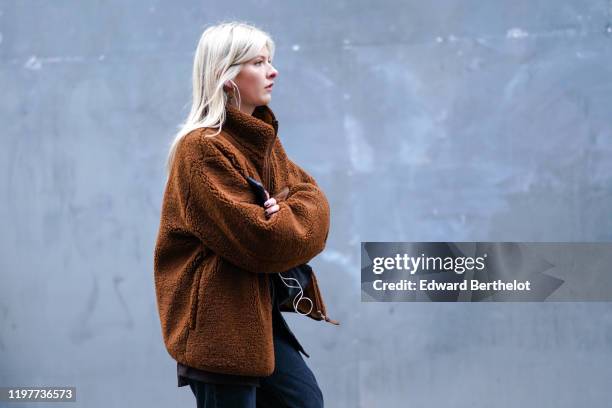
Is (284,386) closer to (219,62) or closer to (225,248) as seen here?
(225,248)

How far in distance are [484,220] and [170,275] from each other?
6.83 ft

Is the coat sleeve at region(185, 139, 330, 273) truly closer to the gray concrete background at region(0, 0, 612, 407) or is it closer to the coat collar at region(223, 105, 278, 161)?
the coat collar at region(223, 105, 278, 161)

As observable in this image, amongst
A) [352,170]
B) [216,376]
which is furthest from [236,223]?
[352,170]

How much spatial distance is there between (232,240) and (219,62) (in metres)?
0.49

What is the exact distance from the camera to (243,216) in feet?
7.25

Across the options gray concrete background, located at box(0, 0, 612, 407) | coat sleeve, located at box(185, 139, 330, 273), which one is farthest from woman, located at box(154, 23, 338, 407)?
gray concrete background, located at box(0, 0, 612, 407)

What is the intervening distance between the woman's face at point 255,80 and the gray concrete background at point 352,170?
5.69 feet

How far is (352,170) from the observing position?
4.17 metres

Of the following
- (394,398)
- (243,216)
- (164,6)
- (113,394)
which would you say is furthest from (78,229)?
(243,216)

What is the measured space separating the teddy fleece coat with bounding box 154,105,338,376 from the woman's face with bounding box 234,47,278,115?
0.25ft

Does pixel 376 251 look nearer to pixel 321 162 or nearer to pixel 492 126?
pixel 321 162

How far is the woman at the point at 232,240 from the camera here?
88.7 inches

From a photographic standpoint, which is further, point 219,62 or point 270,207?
point 219,62

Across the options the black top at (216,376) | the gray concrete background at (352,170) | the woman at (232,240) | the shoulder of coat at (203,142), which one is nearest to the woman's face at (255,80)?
the woman at (232,240)
